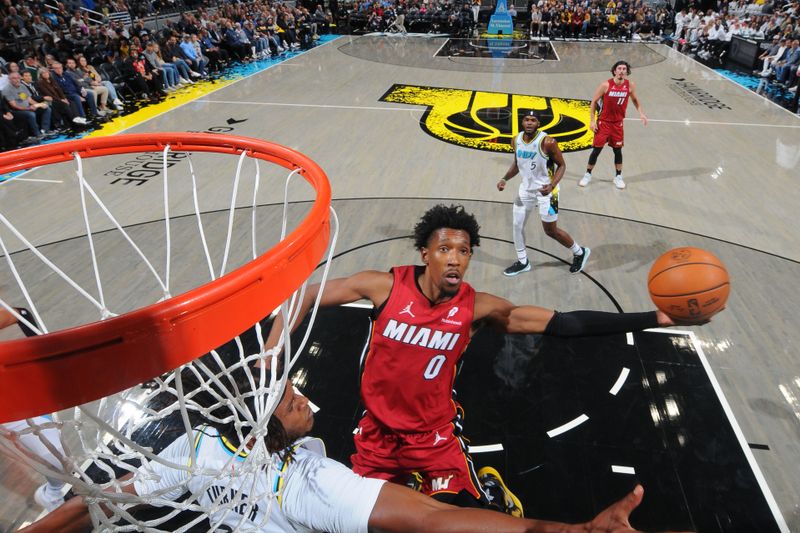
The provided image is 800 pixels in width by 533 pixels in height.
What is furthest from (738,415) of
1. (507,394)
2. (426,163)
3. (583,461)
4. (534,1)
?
(534,1)

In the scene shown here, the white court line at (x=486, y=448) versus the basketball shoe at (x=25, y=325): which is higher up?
the basketball shoe at (x=25, y=325)

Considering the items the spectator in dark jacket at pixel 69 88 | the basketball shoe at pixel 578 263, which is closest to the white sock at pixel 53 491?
the basketball shoe at pixel 578 263

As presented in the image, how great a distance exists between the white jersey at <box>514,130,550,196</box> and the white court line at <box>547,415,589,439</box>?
2.15m

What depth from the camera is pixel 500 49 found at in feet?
56.1

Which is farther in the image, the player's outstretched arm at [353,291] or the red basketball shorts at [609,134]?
the red basketball shorts at [609,134]

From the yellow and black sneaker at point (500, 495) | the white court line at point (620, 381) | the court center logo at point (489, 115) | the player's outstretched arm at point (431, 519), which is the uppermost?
the player's outstretched arm at point (431, 519)

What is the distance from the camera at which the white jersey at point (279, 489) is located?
67.2 inches

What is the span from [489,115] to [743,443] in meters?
7.83

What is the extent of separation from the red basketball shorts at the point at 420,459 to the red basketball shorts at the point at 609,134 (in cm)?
552

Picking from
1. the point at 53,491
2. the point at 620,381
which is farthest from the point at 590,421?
the point at 53,491

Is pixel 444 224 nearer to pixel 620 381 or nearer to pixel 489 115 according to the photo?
pixel 620 381

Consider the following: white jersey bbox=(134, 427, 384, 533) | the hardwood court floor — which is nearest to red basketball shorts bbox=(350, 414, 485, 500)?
white jersey bbox=(134, 427, 384, 533)

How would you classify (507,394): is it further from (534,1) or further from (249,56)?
(534,1)

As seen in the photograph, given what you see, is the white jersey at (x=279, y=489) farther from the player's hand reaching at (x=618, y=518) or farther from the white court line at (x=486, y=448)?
the white court line at (x=486, y=448)
